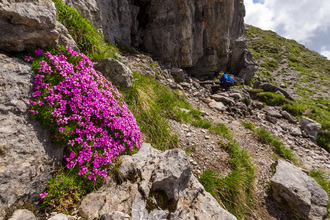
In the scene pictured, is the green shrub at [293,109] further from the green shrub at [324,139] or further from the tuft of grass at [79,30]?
the tuft of grass at [79,30]

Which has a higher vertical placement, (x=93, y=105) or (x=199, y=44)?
(x=199, y=44)

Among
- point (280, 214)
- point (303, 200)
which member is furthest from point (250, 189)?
point (303, 200)

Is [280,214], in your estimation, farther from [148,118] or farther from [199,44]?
[199,44]

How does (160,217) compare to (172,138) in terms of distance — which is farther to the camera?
(172,138)

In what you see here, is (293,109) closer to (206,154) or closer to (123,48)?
(206,154)

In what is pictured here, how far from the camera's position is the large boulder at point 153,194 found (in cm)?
274

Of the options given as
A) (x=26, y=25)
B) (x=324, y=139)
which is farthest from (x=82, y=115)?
(x=324, y=139)

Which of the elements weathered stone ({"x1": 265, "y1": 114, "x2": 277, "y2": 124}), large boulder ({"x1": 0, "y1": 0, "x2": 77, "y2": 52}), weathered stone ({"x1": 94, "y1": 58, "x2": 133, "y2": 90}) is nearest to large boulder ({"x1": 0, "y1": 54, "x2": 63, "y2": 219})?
large boulder ({"x1": 0, "y1": 0, "x2": 77, "y2": 52})

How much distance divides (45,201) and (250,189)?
6292 millimetres

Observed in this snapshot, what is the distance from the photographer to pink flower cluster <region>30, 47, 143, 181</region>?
305cm

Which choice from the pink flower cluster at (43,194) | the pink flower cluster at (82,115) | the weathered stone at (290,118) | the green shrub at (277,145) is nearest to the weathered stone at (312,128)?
the weathered stone at (290,118)

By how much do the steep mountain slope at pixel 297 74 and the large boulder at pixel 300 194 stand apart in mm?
9083

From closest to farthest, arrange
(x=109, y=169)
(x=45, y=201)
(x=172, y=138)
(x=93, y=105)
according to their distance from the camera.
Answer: (x=45, y=201), (x=109, y=169), (x=93, y=105), (x=172, y=138)

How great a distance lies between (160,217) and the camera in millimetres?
2793
